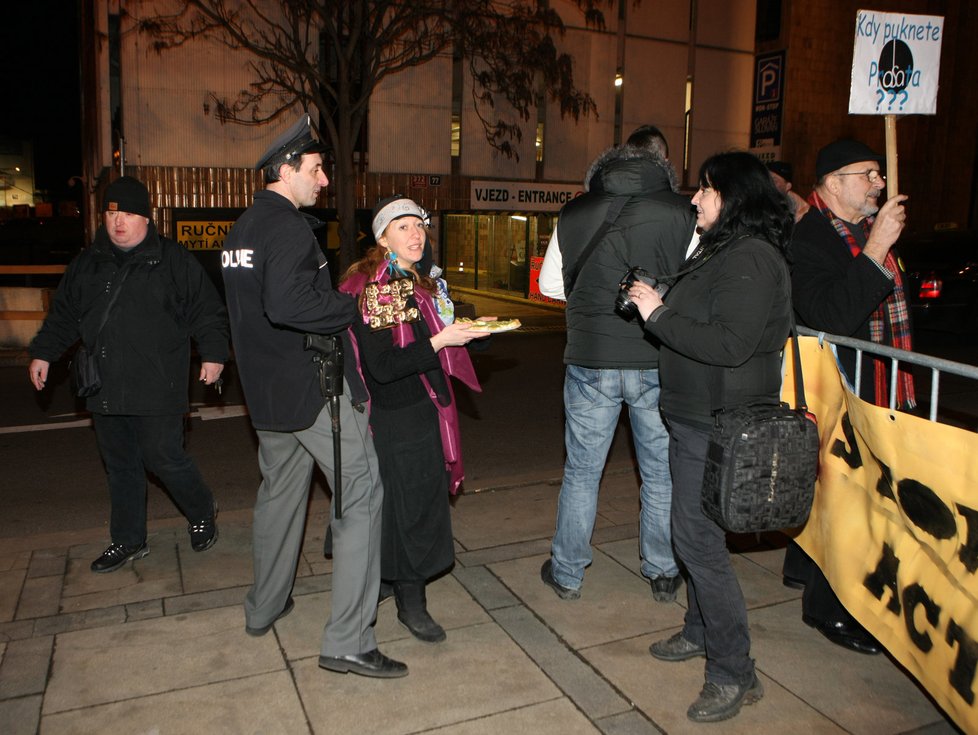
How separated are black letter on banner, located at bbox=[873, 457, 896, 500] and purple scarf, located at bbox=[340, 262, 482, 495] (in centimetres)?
163

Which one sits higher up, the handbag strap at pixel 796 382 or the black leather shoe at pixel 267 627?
the handbag strap at pixel 796 382

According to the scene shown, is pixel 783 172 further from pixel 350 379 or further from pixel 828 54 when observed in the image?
pixel 828 54

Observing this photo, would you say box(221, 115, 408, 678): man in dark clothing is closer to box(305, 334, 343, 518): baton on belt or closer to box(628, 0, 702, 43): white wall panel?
box(305, 334, 343, 518): baton on belt

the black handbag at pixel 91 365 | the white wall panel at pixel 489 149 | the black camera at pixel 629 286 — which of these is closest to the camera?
the black camera at pixel 629 286

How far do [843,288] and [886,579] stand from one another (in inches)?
47.2

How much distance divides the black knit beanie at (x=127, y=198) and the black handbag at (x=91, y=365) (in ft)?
1.01

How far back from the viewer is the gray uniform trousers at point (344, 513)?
140 inches

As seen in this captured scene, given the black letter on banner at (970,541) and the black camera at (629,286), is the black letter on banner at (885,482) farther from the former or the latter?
the black camera at (629,286)

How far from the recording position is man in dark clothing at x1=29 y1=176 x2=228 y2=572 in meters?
4.54

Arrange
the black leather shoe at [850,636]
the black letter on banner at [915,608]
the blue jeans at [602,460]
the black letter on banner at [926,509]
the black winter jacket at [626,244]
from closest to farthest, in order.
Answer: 1. the black letter on banner at [926,509]
2. the black letter on banner at [915,608]
3. the black leather shoe at [850,636]
4. the black winter jacket at [626,244]
5. the blue jeans at [602,460]

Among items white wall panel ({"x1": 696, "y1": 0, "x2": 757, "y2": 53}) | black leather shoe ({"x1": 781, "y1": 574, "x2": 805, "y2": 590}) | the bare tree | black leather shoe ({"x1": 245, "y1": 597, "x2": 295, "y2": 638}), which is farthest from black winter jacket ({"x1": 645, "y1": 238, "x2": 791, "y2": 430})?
white wall panel ({"x1": 696, "y1": 0, "x2": 757, "y2": 53})

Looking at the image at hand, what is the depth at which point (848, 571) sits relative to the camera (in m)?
3.52

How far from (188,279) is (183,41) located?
14.6 metres

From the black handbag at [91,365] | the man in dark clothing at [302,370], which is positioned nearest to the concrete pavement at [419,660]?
the man in dark clothing at [302,370]
